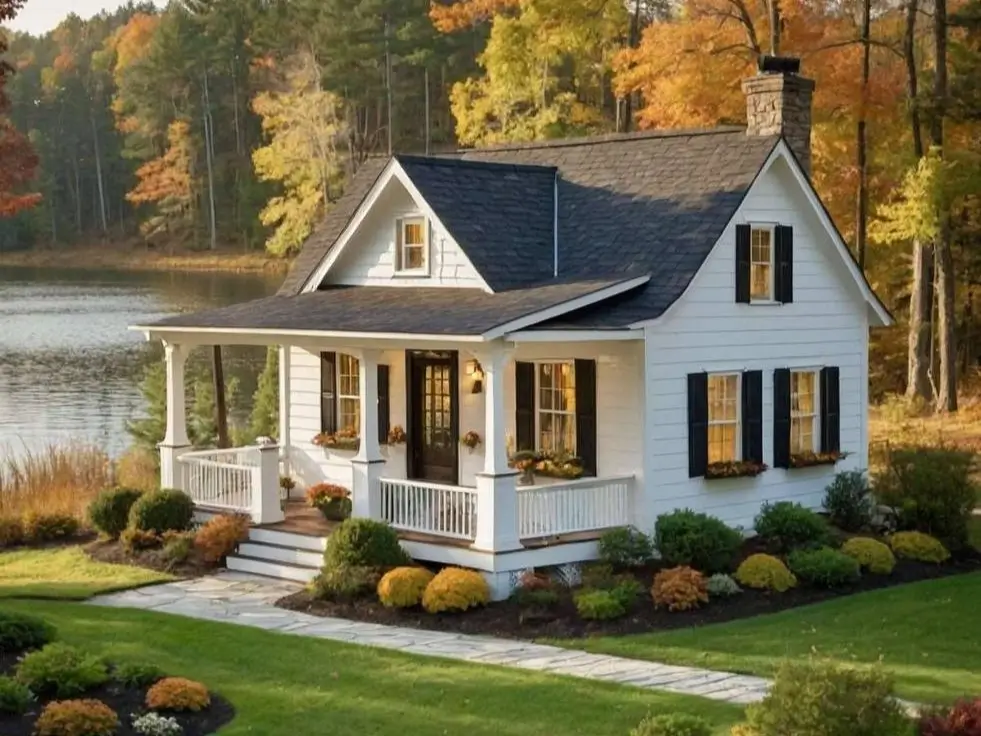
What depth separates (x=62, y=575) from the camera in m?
18.9

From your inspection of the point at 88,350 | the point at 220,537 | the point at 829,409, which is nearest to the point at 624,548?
the point at 829,409

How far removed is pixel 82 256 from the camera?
3691 inches

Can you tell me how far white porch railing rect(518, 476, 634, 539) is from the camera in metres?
17.6

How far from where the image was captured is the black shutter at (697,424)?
1889cm

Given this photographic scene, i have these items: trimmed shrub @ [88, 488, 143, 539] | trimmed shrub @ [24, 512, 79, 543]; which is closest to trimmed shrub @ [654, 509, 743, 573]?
trimmed shrub @ [88, 488, 143, 539]

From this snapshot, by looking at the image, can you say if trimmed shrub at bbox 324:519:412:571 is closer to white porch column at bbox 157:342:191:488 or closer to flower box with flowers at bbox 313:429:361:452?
flower box with flowers at bbox 313:429:361:452

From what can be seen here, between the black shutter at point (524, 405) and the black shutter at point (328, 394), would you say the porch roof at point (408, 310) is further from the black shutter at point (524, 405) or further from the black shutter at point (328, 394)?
the black shutter at point (524, 405)

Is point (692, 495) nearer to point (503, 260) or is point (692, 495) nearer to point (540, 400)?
point (540, 400)

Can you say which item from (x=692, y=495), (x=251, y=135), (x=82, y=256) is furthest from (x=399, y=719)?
(x=82, y=256)

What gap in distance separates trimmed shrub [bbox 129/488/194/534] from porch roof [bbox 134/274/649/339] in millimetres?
2378

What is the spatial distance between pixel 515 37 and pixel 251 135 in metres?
49.6

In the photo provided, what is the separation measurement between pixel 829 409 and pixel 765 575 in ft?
14.4

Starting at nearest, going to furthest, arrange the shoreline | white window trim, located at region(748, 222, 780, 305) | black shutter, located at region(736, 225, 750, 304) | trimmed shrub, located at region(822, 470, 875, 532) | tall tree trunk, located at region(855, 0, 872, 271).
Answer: black shutter, located at region(736, 225, 750, 304), white window trim, located at region(748, 222, 780, 305), trimmed shrub, located at region(822, 470, 875, 532), tall tree trunk, located at region(855, 0, 872, 271), the shoreline

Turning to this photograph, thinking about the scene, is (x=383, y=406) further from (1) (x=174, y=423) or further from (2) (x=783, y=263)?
(2) (x=783, y=263)
